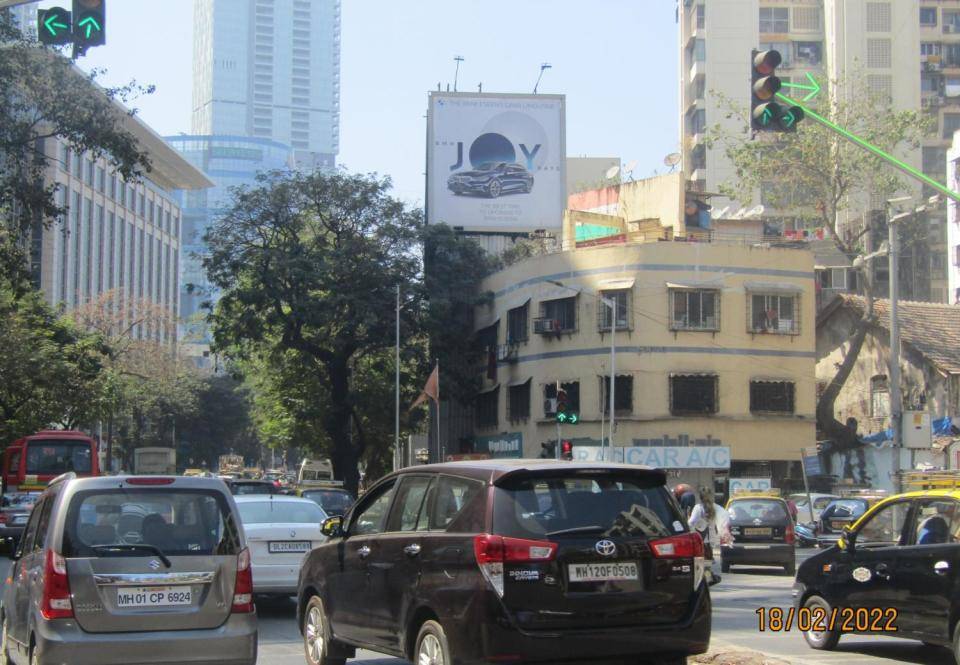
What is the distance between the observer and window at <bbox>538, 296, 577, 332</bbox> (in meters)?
47.6

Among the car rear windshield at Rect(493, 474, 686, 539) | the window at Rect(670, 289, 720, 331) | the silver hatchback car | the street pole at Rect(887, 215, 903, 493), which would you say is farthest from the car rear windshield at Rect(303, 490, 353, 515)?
the window at Rect(670, 289, 720, 331)

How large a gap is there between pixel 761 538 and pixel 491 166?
3490 centimetres

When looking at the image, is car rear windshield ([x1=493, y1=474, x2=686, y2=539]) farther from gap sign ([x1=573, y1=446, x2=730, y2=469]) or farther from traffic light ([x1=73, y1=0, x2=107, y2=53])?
gap sign ([x1=573, y1=446, x2=730, y2=469])

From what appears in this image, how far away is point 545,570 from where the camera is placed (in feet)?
25.9

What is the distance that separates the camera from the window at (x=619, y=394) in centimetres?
4562

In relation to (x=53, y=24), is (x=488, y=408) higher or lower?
lower

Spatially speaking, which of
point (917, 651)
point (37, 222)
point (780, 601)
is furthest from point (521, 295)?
point (917, 651)

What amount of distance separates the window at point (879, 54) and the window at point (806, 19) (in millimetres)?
3740

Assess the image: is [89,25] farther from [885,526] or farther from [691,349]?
[691,349]

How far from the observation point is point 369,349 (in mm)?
52375

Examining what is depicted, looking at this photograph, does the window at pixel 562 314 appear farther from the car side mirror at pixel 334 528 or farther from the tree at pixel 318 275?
the car side mirror at pixel 334 528

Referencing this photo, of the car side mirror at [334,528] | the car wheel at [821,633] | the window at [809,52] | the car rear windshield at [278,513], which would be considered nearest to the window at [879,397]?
the window at [809,52]

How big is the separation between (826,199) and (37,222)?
3241 centimetres

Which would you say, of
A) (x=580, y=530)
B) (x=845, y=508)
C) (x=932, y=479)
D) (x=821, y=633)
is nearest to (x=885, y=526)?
(x=821, y=633)
